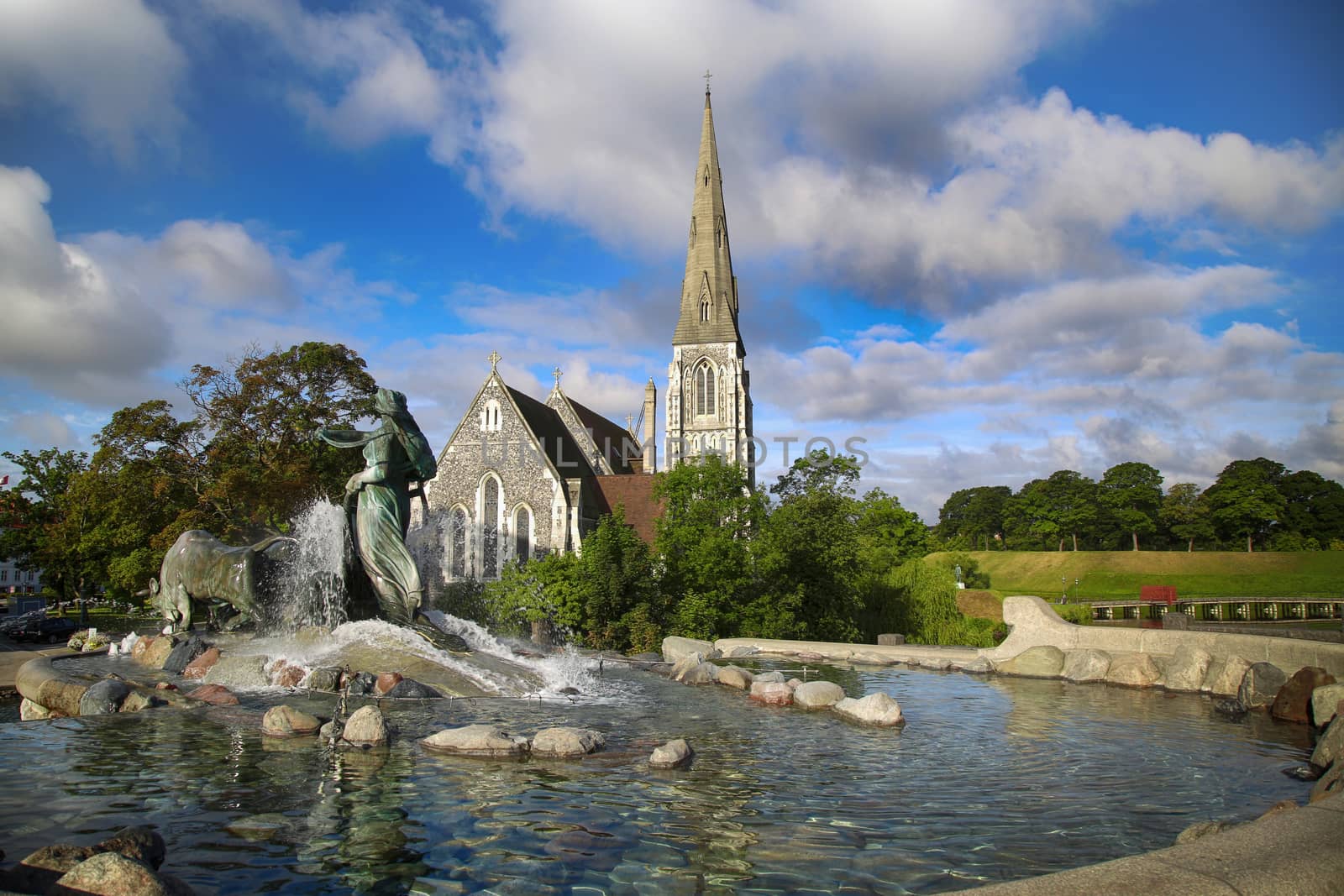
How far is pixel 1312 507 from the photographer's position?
7481 cm

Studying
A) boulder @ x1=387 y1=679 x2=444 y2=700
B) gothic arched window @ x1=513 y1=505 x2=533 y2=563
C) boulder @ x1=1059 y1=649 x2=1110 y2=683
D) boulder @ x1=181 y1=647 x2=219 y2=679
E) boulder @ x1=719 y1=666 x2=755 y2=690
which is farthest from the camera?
gothic arched window @ x1=513 y1=505 x2=533 y2=563

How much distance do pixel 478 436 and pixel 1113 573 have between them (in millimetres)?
48761

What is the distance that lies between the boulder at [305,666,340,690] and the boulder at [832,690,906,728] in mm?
7891

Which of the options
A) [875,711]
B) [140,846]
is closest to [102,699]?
[140,846]

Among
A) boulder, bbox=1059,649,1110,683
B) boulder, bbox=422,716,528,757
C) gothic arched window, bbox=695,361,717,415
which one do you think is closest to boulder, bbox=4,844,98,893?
boulder, bbox=422,716,528,757

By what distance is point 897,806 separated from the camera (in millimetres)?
7270

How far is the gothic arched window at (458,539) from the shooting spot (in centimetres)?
3862

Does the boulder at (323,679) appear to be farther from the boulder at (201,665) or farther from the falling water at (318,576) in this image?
the boulder at (201,665)

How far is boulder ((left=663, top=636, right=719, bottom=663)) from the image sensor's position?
1972 cm

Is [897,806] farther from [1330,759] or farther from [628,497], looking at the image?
[628,497]

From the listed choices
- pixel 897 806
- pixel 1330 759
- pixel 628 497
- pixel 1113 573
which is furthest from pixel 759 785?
pixel 1113 573

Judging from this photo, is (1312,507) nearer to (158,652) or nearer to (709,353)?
(709,353)

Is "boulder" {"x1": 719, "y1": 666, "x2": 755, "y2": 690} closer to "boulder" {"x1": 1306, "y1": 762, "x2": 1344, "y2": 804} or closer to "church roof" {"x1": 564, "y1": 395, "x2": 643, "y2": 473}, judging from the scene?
"boulder" {"x1": 1306, "y1": 762, "x2": 1344, "y2": 804}

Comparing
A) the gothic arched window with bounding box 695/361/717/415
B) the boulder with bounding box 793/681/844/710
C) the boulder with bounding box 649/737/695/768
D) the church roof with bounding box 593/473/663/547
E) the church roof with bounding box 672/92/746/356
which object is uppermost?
the church roof with bounding box 672/92/746/356
